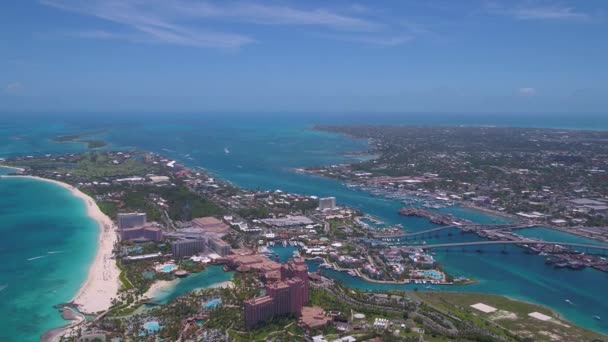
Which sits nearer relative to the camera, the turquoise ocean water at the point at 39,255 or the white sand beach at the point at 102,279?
the turquoise ocean water at the point at 39,255

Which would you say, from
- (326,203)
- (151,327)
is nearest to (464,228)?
(326,203)

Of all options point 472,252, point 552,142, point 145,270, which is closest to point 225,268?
point 145,270

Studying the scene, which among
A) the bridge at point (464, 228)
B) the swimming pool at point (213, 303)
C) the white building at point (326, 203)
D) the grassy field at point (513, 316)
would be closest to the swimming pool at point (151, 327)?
the swimming pool at point (213, 303)

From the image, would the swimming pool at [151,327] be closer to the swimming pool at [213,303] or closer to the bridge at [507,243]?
the swimming pool at [213,303]

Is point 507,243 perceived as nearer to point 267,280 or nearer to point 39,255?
point 267,280

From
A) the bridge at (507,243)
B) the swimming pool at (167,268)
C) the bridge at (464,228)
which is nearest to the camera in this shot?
the swimming pool at (167,268)

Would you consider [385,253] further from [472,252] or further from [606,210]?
[606,210]
